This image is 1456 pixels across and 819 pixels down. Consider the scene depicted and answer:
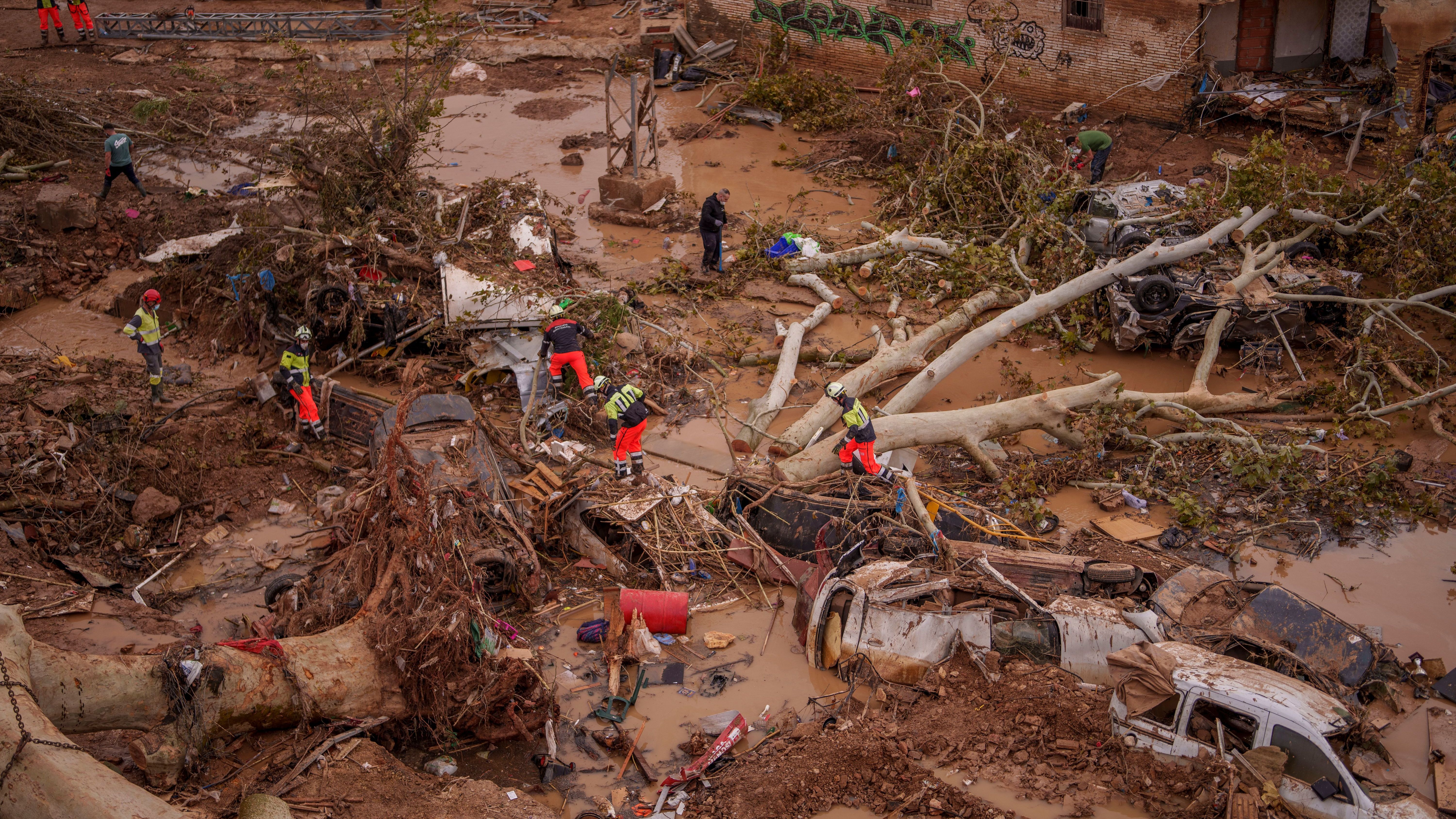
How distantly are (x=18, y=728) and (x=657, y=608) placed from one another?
3868 mm

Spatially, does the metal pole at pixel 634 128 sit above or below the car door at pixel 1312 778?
above

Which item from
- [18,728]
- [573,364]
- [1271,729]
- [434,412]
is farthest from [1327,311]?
[18,728]

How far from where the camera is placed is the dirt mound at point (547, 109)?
58.4 ft

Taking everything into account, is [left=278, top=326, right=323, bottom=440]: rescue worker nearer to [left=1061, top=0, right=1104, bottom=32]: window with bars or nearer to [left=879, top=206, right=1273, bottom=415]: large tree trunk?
[left=879, top=206, right=1273, bottom=415]: large tree trunk

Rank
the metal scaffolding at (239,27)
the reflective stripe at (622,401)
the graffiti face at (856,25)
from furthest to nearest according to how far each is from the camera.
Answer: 1. the metal scaffolding at (239,27)
2. the graffiti face at (856,25)
3. the reflective stripe at (622,401)

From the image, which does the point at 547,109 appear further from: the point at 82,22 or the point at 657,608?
the point at 657,608

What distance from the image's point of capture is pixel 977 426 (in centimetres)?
888

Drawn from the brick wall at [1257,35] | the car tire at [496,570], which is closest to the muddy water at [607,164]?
the car tire at [496,570]

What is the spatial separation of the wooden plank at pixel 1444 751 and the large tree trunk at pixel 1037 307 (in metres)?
Result: 4.87

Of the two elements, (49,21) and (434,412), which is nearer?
(434,412)

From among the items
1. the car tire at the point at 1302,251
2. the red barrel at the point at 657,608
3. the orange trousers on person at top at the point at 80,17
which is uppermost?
the orange trousers on person at top at the point at 80,17

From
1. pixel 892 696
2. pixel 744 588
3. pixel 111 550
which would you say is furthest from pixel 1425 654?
pixel 111 550

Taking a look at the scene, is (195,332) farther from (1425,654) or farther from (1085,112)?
(1085,112)

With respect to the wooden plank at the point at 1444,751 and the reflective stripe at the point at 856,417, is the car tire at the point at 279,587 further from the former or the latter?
the wooden plank at the point at 1444,751
